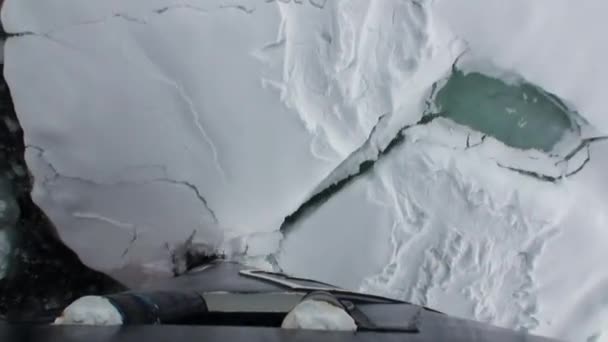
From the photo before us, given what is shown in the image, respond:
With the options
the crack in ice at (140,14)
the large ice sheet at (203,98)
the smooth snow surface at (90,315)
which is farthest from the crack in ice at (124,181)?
the smooth snow surface at (90,315)

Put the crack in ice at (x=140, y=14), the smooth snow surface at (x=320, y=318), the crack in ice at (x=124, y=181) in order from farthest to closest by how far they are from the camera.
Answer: the crack in ice at (x=124, y=181) → the crack in ice at (x=140, y=14) → the smooth snow surface at (x=320, y=318)

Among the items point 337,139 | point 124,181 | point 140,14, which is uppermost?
point 140,14

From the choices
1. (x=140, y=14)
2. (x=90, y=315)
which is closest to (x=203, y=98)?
(x=140, y=14)

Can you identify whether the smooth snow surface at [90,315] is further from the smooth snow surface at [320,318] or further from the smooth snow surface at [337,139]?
the smooth snow surface at [337,139]

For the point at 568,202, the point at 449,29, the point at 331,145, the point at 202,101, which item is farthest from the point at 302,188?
the point at 568,202

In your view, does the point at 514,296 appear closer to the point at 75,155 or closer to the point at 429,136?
the point at 429,136

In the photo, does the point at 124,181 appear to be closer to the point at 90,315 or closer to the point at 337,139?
the point at 337,139
